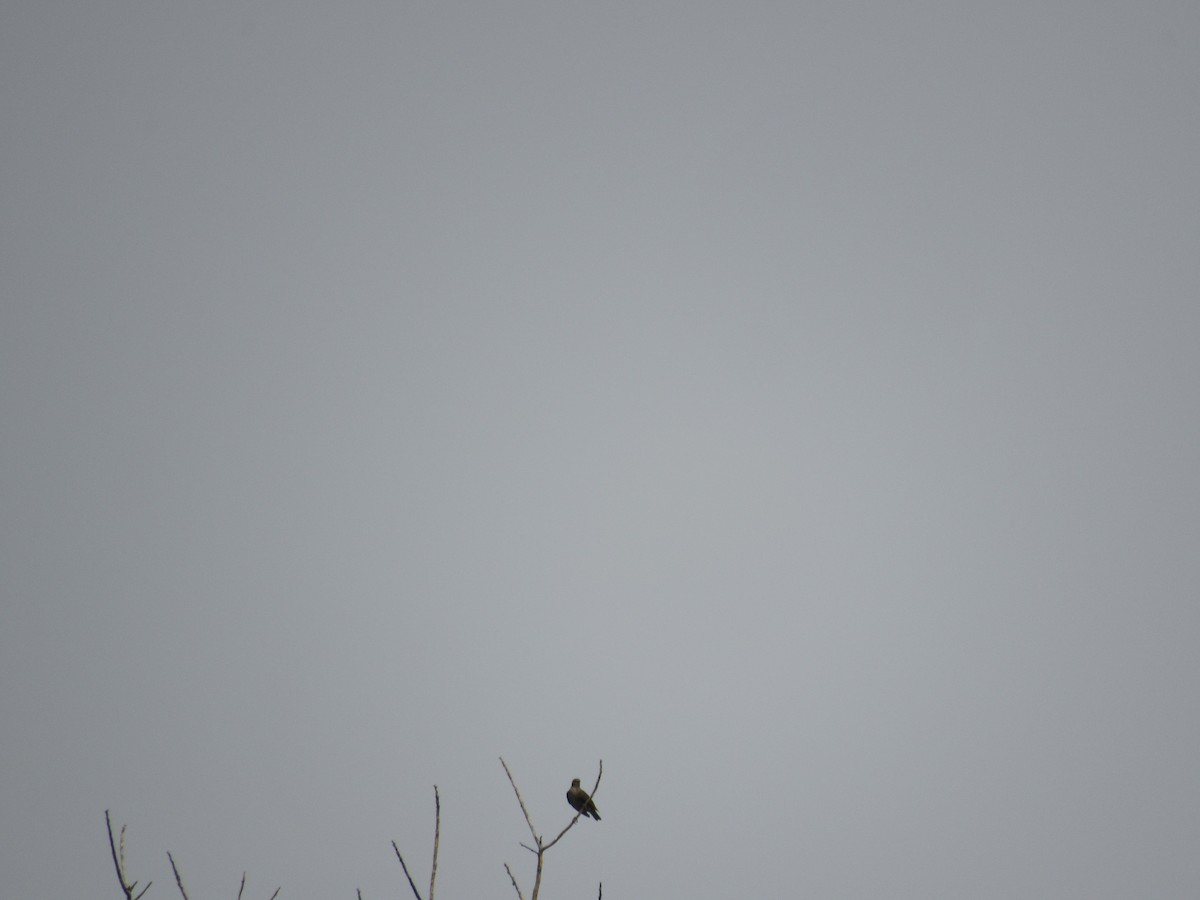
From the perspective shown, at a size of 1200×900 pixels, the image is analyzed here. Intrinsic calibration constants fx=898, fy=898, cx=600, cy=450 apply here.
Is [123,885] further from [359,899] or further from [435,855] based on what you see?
[435,855]

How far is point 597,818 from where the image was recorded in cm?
671

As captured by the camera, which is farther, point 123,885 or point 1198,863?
point 1198,863

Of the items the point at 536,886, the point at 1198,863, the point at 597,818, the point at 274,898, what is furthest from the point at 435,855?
the point at 1198,863

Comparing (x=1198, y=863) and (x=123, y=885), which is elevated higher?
(x=1198, y=863)

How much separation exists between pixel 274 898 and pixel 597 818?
3.07m

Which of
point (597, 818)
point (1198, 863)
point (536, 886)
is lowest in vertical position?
point (536, 886)

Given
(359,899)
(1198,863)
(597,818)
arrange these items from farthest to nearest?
(1198,863), (597,818), (359,899)

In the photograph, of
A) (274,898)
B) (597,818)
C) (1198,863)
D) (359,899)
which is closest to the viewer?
(359,899)

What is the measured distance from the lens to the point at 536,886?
3.51 meters

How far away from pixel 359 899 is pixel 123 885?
2.94 ft

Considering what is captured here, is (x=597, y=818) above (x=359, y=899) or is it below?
above

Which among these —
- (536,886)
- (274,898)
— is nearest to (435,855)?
(536,886)

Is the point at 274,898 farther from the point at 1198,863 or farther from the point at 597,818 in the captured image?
the point at 1198,863

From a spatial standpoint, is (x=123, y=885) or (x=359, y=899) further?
(x=359, y=899)
